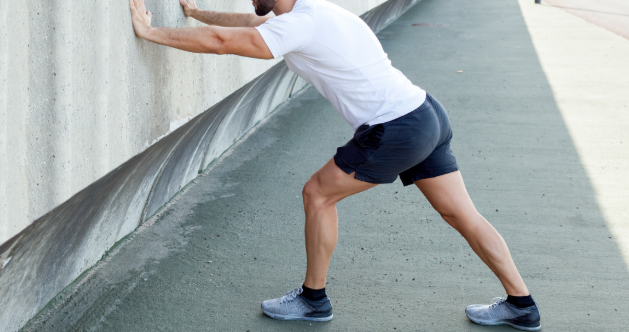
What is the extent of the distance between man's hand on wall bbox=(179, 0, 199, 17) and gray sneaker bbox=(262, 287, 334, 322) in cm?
164

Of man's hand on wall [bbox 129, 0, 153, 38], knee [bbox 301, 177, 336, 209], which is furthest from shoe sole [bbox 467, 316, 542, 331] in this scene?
man's hand on wall [bbox 129, 0, 153, 38]

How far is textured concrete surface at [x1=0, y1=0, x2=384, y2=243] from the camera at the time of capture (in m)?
2.21

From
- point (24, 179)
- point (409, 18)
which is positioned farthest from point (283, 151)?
point (409, 18)

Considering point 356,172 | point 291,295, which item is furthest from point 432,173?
point 291,295

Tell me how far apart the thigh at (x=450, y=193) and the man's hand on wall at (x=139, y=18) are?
57.6 inches

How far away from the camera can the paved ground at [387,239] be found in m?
3.29

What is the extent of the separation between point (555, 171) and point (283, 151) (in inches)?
93.1

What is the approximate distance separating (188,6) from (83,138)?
3.90 ft

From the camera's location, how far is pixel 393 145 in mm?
2775

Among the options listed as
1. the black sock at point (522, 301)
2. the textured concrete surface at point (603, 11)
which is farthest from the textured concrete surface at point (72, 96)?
the textured concrete surface at point (603, 11)

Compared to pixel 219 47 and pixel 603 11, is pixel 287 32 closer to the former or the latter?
pixel 219 47

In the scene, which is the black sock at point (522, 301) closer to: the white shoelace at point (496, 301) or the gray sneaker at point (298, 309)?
the white shoelace at point (496, 301)

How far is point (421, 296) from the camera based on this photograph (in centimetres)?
350

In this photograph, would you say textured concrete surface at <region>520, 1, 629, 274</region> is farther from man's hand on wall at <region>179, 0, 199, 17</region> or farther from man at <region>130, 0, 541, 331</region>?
man's hand on wall at <region>179, 0, 199, 17</region>
